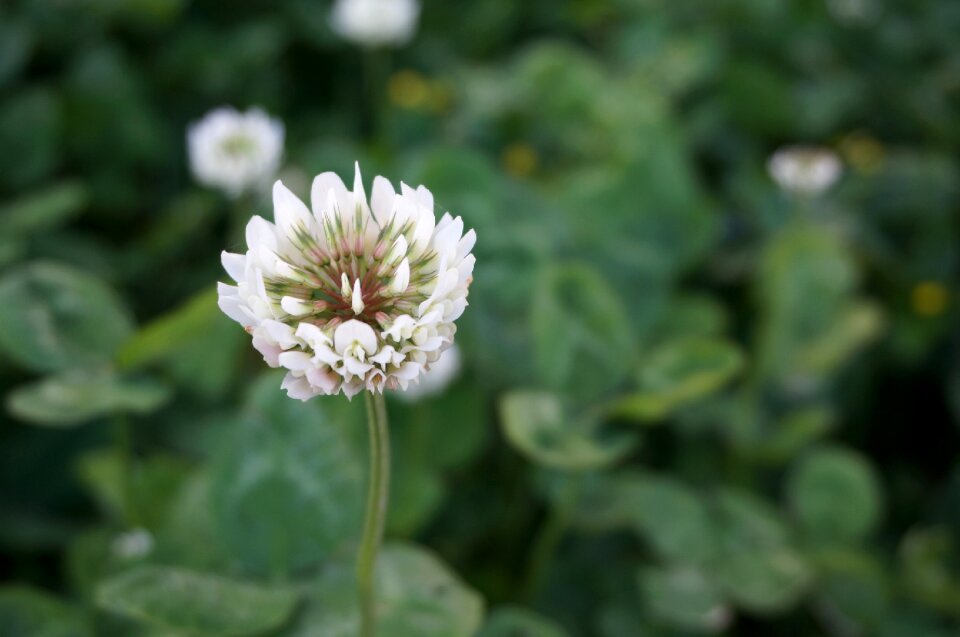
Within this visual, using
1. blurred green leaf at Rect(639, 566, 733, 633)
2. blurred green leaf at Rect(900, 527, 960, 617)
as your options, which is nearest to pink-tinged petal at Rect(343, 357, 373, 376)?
blurred green leaf at Rect(639, 566, 733, 633)

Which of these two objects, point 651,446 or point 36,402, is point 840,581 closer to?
point 651,446

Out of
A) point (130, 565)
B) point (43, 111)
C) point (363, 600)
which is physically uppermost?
point (43, 111)

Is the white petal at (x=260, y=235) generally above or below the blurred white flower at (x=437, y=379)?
below

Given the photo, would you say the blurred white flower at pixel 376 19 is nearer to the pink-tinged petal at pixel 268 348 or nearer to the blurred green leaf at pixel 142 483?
the blurred green leaf at pixel 142 483

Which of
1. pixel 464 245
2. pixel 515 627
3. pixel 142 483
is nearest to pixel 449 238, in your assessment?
pixel 464 245

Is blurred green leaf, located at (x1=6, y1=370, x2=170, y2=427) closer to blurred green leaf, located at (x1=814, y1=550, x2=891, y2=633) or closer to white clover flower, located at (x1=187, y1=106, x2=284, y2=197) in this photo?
white clover flower, located at (x1=187, y1=106, x2=284, y2=197)

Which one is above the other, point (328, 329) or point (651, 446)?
point (651, 446)

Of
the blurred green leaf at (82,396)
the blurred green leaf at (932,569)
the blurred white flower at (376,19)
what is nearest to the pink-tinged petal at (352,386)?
the blurred green leaf at (82,396)

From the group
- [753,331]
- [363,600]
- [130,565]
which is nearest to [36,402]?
[130,565]
